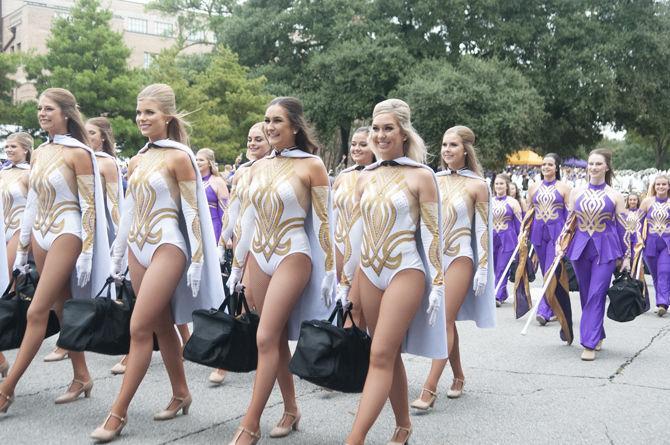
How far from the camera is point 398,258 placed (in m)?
4.93

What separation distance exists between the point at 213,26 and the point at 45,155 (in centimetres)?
4448

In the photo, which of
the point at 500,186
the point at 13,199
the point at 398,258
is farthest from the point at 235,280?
the point at 500,186

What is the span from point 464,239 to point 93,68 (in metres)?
31.8

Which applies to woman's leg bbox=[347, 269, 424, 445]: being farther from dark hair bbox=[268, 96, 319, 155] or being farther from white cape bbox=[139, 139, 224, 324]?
white cape bbox=[139, 139, 224, 324]

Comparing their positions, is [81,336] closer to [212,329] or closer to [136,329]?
[136,329]

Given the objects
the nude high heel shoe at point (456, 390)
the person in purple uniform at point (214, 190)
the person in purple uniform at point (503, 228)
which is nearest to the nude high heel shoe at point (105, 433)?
the nude high heel shoe at point (456, 390)

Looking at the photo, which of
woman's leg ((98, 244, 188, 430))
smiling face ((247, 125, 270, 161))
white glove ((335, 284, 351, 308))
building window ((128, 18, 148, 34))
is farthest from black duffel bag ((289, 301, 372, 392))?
building window ((128, 18, 148, 34))

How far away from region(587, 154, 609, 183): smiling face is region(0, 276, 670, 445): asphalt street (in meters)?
1.77

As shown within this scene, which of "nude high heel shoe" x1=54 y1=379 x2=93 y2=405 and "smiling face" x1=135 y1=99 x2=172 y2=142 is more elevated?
"smiling face" x1=135 y1=99 x2=172 y2=142

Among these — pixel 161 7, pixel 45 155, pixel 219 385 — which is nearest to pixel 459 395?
pixel 219 385

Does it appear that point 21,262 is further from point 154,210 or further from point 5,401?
point 154,210

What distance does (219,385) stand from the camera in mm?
7000

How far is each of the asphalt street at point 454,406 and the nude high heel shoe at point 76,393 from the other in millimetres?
59

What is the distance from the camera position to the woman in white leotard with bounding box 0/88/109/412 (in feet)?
19.4
